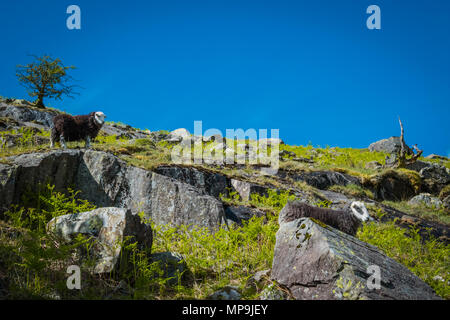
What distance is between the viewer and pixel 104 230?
4086mm

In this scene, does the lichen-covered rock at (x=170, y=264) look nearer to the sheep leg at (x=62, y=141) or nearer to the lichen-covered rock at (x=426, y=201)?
the sheep leg at (x=62, y=141)

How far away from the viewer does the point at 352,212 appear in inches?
282

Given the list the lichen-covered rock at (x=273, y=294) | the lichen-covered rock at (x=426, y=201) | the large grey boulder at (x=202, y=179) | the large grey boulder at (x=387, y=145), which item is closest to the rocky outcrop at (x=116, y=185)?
the large grey boulder at (x=202, y=179)

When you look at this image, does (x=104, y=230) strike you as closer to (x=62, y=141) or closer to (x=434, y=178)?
(x=62, y=141)

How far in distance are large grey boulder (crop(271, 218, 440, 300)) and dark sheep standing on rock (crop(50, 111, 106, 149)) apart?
731cm

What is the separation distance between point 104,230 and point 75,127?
601 cm

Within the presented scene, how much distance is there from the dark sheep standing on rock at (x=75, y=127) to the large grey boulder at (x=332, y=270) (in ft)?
24.0

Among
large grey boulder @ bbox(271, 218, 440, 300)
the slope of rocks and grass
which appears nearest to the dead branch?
the slope of rocks and grass

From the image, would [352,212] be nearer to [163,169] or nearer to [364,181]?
[163,169]

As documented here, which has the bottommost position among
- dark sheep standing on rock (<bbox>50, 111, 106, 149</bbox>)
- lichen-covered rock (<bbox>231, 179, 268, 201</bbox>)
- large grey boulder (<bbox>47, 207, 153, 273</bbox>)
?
large grey boulder (<bbox>47, 207, 153, 273</bbox>)

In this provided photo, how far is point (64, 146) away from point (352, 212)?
8.13 meters

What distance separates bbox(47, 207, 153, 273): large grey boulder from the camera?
3812 mm

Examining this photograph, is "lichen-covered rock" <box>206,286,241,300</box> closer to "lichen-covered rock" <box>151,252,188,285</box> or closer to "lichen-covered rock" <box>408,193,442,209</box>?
"lichen-covered rock" <box>151,252,188,285</box>
